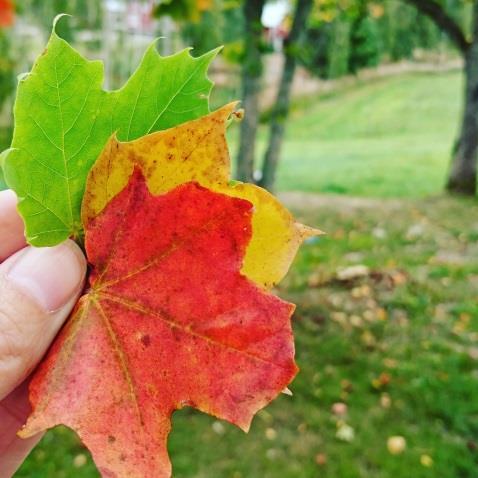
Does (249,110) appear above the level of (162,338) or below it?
below

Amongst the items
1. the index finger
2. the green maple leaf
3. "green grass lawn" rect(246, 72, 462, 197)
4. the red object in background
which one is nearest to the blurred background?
the red object in background

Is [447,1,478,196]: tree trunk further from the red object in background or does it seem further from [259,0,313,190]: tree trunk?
the red object in background

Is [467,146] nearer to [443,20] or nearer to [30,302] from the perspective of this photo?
[443,20]

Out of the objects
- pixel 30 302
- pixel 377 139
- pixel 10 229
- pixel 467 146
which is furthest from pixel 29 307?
pixel 377 139

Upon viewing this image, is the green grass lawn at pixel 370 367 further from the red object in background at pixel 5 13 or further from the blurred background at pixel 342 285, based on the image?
the red object in background at pixel 5 13

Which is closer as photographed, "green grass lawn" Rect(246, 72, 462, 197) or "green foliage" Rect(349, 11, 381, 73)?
"green grass lawn" Rect(246, 72, 462, 197)

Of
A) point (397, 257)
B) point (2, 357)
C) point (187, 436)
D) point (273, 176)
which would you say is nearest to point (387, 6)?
point (273, 176)
